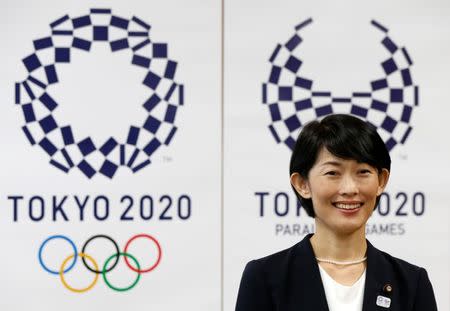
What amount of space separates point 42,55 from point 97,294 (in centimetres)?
94

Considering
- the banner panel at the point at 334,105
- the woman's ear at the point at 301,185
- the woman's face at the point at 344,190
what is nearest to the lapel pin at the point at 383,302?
the woman's face at the point at 344,190

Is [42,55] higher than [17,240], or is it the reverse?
[42,55]

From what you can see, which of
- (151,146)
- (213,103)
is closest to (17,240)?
(151,146)

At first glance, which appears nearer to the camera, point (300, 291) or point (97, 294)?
point (300, 291)

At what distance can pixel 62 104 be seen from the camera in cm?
280

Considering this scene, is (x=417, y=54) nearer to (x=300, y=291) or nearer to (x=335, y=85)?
(x=335, y=85)

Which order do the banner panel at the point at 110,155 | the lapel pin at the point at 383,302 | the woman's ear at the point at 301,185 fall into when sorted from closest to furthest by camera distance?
1. the lapel pin at the point at 383,302
2. the woman's ear at the point at 301,185
3. the banner panel at the point at 110,155

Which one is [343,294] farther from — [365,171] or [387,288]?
[365,171]

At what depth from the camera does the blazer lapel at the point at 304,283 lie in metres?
1.33

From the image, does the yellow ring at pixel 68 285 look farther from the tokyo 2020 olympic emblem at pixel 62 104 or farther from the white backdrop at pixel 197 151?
the tokyo 2020 olympic emblem at pixel 62 104

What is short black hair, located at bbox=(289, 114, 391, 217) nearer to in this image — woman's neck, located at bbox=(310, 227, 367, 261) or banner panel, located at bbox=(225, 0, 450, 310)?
woman's neck, located at bbox=(310, 227, 367, 261)

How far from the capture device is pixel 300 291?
53.1 inches

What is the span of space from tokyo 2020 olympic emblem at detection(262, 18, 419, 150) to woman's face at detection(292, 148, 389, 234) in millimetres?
1495

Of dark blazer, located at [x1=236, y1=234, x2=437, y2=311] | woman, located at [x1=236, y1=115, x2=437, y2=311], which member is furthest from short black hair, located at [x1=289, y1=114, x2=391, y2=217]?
dark blazer, located at [x1=236, y1=234, x2=437, y2=311]
